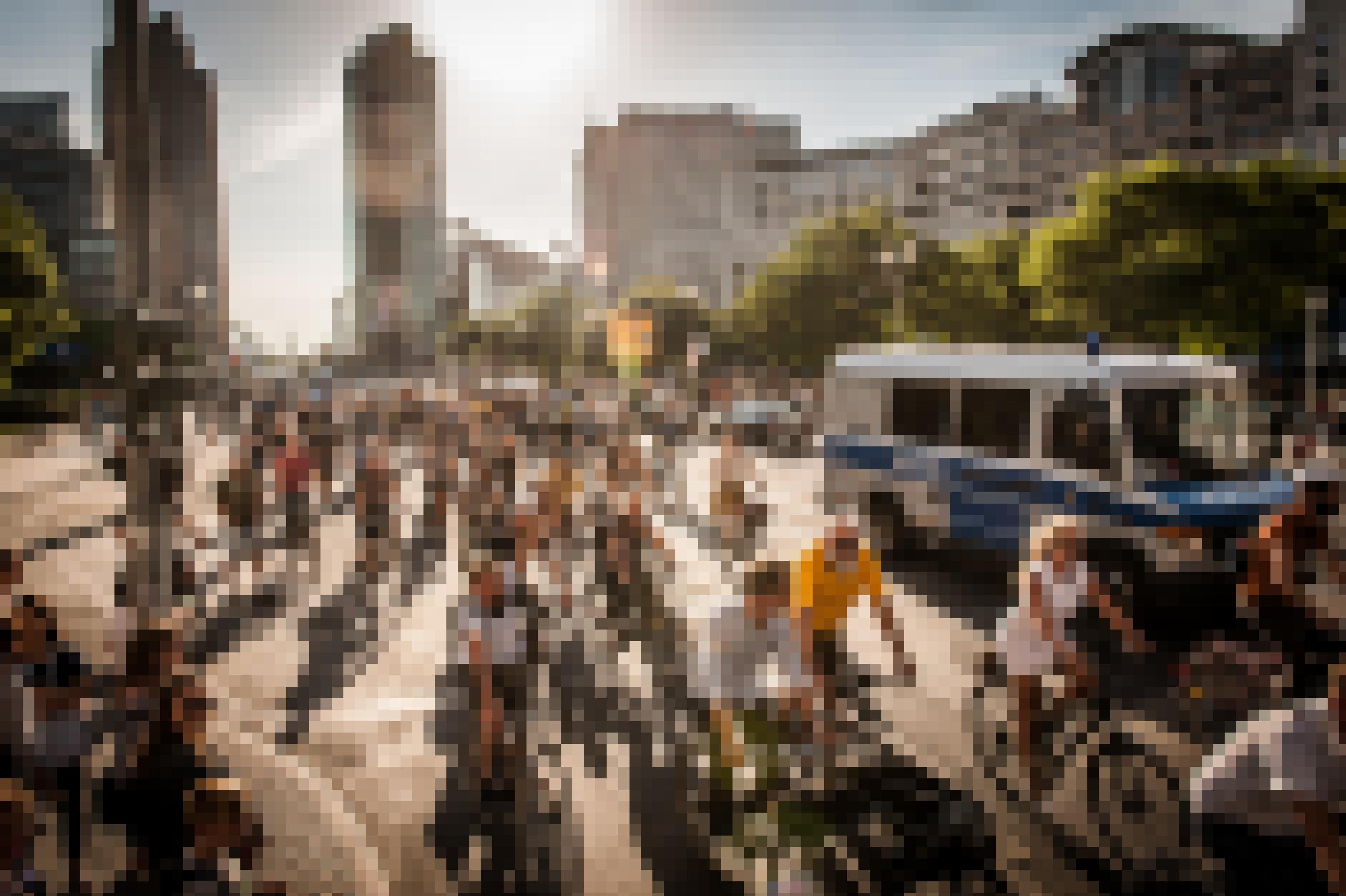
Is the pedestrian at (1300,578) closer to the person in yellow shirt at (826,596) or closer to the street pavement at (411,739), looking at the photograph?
the street pavement at (411,739)

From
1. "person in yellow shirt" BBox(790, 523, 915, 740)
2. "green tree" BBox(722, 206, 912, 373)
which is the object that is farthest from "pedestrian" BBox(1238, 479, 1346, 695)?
"green tree" BBox(722, 206, 912, 373)

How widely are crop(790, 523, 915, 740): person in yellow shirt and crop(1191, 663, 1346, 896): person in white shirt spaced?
8.04ft

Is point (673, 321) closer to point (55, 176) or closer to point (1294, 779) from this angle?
point (1294, 779)

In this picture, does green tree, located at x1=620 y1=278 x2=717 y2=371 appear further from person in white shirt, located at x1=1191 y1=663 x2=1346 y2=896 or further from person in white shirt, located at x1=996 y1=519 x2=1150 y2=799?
person in white shirt, located at x1=1191 y1=663 x2=1346 y2=896

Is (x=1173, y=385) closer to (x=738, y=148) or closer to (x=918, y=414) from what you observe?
(x=918, y=414)

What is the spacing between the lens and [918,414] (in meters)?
12.9

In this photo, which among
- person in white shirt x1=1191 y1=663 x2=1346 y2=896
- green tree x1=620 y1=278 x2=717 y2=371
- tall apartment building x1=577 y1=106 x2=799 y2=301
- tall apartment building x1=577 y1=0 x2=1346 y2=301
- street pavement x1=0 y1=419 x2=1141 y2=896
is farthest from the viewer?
tall apartment building x1=577 y1=106 x2=799 y2=301

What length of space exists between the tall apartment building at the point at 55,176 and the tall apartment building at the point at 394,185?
32201 millimetres

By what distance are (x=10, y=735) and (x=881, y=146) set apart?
11693 centimetres

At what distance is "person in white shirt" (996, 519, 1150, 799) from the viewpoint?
660 centimetres

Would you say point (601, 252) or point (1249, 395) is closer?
point (1249, 395)

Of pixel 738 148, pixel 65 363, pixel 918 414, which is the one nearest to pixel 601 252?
pixel 738 148

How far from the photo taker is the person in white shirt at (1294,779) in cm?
445

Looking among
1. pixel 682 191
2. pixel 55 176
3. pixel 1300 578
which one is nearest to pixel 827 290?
pixel 1300 578
